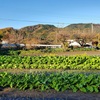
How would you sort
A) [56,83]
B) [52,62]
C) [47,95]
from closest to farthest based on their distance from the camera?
[47,95] < [56,83] < [52,62]

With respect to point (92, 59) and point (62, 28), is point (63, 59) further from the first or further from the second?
point (62, 28)

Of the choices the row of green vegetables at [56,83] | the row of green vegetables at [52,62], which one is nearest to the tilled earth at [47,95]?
the row of green vegetables at [56,83]

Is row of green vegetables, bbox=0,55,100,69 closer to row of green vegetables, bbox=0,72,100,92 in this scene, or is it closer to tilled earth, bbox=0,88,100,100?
row of green vegetables, bbox=0,72,100,92

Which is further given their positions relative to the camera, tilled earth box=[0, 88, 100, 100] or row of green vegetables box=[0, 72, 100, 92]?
row of green vegetables box=[0, 72, 100, 92]

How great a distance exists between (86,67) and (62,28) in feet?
190

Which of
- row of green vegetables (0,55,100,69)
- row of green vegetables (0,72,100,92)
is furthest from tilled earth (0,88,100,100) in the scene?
row of green vegetables (0,55,100,69)

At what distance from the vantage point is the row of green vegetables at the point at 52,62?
18.1 meters

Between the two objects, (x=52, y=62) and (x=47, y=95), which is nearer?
(x=47, y=95)

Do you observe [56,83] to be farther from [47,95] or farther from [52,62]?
[52,62]

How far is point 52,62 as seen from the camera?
778 inches

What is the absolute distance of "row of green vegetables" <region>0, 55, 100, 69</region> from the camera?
1811cm

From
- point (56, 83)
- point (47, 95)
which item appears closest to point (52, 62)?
point (56, 83)

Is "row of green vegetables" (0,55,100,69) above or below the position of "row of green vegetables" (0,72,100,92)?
below

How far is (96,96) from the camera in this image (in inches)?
329
